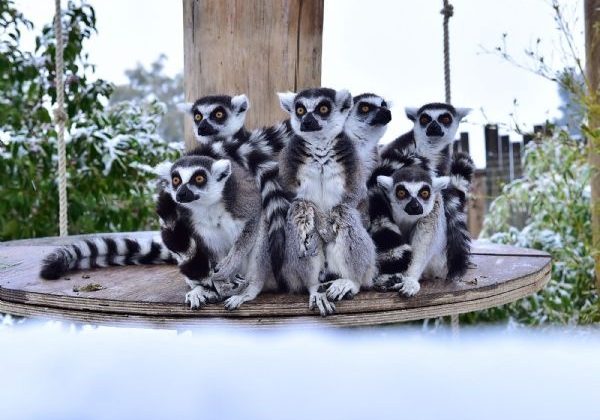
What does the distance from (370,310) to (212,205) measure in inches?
22.7

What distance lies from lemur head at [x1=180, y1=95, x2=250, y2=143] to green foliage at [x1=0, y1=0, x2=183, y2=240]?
1911 mm

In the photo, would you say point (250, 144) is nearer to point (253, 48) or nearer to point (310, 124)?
point (310, 124)

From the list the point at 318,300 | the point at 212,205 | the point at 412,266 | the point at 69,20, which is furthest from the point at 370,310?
the point at 69,20

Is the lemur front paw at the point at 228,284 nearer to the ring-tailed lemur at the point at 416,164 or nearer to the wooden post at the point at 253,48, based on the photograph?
the ring-tailed lemur at the point at 416,164

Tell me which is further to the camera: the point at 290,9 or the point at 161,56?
the point at 161,56

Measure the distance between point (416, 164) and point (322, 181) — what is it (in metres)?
0.44

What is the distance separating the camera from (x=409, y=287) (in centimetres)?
178

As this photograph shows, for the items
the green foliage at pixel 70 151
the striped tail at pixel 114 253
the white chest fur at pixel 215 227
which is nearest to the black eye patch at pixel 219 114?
the white chest fur at pixel 215 227

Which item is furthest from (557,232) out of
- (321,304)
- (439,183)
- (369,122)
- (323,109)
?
(321,304)

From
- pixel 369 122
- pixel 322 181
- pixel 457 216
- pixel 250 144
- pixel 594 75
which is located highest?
pixel 594 75

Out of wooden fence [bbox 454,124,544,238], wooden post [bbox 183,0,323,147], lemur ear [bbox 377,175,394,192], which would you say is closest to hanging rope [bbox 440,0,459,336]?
wooden post [bbox 183,0,323,147]

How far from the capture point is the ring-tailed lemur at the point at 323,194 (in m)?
1.83

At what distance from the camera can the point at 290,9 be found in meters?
2.30

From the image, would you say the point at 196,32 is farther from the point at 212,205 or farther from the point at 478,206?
the point at 478,206
